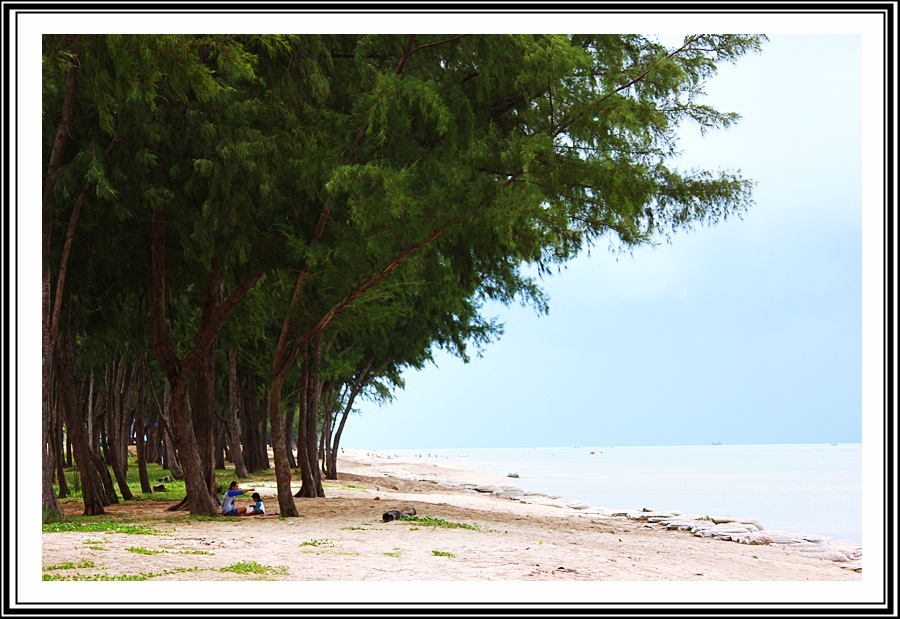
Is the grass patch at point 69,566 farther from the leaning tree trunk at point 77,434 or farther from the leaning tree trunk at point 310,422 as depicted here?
the leaning tree trunk at point 310,422

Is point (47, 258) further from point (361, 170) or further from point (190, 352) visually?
point (361, 170)

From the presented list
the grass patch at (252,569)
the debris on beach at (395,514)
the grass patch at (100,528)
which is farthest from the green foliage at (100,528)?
the debris on beach at (395,514)

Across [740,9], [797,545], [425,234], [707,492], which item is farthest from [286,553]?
[707,492]

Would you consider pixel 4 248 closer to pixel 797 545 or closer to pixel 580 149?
pixel 580 149

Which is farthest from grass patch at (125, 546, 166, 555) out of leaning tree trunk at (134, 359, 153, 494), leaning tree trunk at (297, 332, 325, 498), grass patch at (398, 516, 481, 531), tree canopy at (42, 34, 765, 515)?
leaning tree trunk at (134, 359, 153, 494)

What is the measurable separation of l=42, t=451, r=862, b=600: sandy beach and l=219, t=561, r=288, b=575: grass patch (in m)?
0.04

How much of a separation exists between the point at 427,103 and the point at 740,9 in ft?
23.4

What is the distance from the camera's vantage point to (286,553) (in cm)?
1023

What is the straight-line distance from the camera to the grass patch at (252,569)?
8.58 m

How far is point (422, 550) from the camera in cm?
1101

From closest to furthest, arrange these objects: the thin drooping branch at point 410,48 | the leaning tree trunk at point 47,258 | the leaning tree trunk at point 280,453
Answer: the leaning tree trunk at point 47,258
the thin drooping branch at point 410,48
the leaning tree trunk at point 280,453

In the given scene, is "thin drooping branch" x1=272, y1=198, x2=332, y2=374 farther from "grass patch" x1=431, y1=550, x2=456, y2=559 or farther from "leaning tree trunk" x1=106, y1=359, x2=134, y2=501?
"leaning tree trunk" x1=106, y1=359, x2=134, y2=501

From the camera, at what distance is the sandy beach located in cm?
902

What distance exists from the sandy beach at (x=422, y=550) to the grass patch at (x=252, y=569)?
0.04 m
